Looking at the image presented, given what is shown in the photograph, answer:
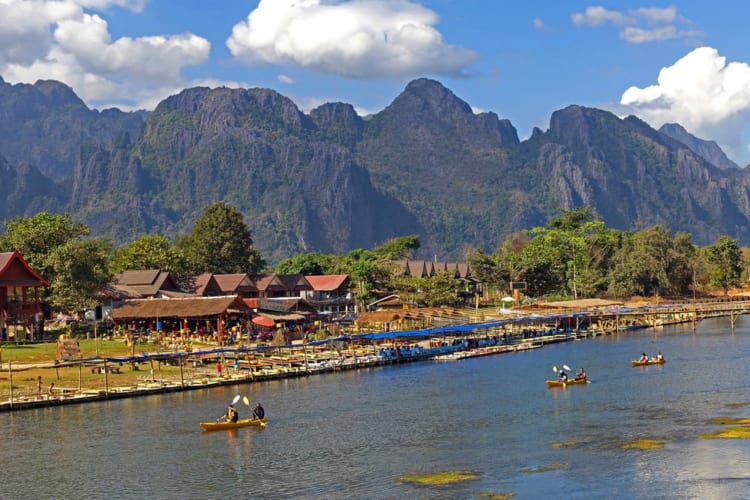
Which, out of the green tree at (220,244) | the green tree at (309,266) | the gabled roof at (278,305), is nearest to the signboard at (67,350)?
the gabled roof at (278,305)

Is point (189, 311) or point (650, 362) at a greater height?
point (189, 311)

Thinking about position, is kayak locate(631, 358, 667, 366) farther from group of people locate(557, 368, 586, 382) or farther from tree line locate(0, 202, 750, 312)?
tree line locate(0, 202, 750, 312)

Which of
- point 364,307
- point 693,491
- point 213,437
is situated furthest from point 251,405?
point 364,307

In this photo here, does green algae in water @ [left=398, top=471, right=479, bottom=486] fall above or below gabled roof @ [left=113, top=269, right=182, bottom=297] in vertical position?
below

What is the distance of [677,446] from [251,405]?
2873 centimetres

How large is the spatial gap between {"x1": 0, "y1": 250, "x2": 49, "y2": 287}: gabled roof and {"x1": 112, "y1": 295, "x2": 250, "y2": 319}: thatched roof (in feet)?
37.6

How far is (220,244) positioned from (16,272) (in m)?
60.9

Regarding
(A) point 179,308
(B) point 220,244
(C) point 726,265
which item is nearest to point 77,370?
(A) point 179,308

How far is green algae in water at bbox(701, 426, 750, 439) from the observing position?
166ft

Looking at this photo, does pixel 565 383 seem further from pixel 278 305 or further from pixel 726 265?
pixel 726 265

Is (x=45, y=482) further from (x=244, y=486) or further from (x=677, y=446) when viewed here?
(x=677, y=446)

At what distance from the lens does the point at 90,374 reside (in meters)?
73.9

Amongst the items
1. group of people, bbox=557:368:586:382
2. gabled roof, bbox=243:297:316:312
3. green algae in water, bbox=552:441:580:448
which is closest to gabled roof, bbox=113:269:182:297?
gabled roof, bbox=243:297:316:312

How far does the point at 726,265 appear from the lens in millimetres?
183000
